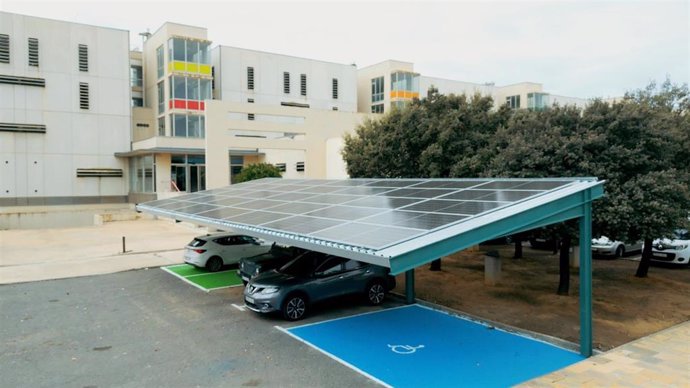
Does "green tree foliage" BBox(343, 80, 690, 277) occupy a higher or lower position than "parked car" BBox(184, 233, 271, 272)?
higher

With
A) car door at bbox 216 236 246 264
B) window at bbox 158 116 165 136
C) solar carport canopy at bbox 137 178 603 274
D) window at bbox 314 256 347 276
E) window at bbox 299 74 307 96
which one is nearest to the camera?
solar carport canopy at bbox 137 178 603 274

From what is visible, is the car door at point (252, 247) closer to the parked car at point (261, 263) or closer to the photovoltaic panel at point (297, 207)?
the parked car at point (261, 263)

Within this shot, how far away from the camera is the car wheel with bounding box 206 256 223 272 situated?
60.1 feet

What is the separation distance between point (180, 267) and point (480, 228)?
587 inches

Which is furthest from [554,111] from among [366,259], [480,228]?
[366,259]

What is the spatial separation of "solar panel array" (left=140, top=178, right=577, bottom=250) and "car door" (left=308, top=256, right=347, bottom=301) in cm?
160

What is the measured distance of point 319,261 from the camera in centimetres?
1266

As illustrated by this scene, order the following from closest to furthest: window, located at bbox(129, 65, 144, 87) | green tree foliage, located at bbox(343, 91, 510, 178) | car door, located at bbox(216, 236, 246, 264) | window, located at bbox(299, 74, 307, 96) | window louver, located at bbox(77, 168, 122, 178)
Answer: green tree foliage, located at bbox(343, 91, 510, 178) → car door, located at bbox(216, 236, 246, 264) → window louver, located at bbox(77, 168, 122, 178) → window, located at bbox(129, 65, 144, 87) → window, located at bbox(299, 74, 307, 96)

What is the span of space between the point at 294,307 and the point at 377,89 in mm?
44024

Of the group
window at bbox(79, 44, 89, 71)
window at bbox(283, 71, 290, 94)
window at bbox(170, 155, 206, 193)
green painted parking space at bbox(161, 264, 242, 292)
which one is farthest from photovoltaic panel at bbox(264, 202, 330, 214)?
window at bbox(283, 71, 290, 94)

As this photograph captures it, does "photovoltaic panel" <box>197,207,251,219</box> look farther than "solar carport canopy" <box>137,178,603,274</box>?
Yes

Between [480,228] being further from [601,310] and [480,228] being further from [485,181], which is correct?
[601,310]

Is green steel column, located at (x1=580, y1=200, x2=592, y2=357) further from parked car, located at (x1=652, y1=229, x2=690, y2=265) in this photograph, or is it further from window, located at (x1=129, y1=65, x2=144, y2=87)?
window, located at (x1=129, y1=65, x2=144, y2=87)

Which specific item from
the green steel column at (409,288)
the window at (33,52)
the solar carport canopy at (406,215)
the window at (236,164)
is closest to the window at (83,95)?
the window at (33,52)
